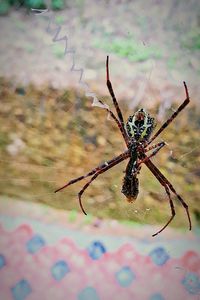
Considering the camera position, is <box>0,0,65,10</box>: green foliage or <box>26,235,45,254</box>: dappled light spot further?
<box>0,0,65,10</box>: green foliage

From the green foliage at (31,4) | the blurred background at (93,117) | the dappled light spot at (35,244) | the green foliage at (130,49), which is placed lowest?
the dappled light spot at (35,244)

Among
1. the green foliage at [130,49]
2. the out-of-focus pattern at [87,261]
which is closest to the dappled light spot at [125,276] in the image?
the out-of-focus pattern at [87,261]

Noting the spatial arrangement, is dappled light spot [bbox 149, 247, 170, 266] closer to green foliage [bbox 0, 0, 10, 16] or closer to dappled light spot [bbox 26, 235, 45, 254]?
dappled light spot [bbox 26, 235, 45, 254]

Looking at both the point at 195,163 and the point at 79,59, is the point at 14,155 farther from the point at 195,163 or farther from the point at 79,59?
the point at 195,163

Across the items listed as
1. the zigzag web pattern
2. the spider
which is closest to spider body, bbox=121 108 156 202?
the spider

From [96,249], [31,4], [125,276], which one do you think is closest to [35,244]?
[96,249]

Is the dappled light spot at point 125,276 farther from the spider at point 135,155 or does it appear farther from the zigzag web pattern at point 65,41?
the zigzag web pattern at point 65,41

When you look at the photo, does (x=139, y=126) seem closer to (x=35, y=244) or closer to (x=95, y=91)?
(x=95, y=91)

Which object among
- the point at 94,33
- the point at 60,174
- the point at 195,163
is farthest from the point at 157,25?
the point at 60,174

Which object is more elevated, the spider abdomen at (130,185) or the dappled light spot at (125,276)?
the spider abdomen at (130,185)
